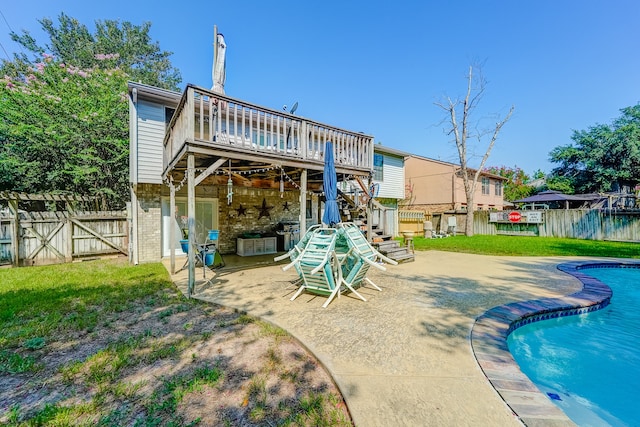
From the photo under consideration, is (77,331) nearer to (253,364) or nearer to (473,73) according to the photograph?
(253,364)

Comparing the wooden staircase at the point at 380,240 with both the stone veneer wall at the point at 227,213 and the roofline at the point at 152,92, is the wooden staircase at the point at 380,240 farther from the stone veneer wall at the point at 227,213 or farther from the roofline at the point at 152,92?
the roofline at the point at 152,92

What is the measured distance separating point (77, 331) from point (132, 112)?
703 cm

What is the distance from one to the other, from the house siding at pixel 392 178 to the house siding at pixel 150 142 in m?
10.4

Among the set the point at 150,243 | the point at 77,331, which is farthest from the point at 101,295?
the point at 150,243

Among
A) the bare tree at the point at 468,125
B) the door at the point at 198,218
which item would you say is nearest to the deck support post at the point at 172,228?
the door at the point at 198,218

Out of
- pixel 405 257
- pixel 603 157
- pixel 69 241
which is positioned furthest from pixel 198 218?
pixel 603 157

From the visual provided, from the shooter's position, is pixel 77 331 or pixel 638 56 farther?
pixel 638 56

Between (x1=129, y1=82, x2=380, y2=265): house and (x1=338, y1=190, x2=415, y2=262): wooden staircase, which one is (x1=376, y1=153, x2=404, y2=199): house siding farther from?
(x1=338, y1=190, x2=415, y2=262): wooden staircase

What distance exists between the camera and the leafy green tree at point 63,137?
1108cm

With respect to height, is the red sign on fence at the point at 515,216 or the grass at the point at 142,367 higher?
the red sign on fence at the point at 515,216

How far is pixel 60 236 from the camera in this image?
8234mm

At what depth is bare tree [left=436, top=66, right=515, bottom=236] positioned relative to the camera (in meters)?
16.4

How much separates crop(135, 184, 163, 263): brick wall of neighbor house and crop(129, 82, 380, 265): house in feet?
0.09

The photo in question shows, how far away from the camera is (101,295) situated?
16.7ft
